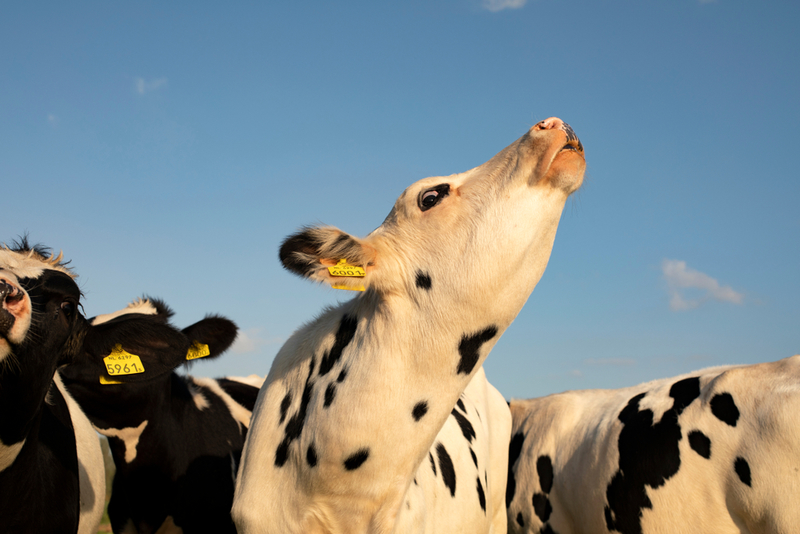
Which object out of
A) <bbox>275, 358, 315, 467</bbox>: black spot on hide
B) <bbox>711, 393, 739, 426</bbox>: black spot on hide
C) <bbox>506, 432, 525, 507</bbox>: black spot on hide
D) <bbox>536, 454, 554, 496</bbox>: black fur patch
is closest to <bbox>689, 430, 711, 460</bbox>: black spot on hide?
<bbox>711, 393, 739, 426</bbox>: black spot on hide

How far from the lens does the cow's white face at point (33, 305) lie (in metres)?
2.64

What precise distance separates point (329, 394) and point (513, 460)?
19.8 ft

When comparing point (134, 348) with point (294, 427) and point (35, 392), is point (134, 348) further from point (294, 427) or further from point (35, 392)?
point (294, 427)

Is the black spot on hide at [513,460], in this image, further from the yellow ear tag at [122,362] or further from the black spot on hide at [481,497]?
the yellow ear tag at [122,362]

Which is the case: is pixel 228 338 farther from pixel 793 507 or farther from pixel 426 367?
pixel 793 507

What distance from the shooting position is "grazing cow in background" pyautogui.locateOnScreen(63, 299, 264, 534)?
5266mm

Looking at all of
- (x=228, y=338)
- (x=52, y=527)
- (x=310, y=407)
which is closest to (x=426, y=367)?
(x=310, y=407)

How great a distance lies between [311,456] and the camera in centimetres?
302

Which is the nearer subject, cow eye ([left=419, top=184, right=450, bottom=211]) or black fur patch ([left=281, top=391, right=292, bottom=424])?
cow eye ([left=419, top=184, right=450, bottom=211])

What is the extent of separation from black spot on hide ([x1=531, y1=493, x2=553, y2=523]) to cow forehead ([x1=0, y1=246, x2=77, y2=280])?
6.24 m

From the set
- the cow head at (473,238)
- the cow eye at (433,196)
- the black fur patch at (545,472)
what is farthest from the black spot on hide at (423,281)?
the black fur patch at (545,472)

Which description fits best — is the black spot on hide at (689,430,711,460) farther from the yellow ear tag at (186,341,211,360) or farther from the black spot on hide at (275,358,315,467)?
the yellow ear tag at (186,341,211,360)

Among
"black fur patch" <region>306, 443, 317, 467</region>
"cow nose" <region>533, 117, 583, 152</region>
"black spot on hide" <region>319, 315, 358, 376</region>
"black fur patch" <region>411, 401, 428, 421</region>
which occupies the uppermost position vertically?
"cow nose" <region>533, 117, 583, 152</region>

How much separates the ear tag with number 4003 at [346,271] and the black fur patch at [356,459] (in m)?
0.82
